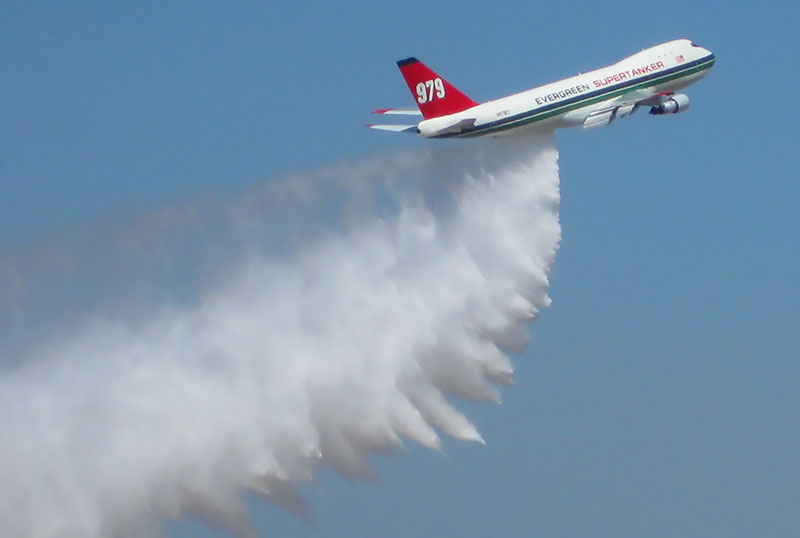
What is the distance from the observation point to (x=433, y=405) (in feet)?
195

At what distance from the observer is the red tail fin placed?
6312 centimetres

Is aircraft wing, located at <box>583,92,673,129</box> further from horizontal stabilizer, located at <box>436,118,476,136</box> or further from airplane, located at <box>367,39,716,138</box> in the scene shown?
horizontal stabilizer, located at <box>436,118,476,136</box>

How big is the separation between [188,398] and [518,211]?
1535cm

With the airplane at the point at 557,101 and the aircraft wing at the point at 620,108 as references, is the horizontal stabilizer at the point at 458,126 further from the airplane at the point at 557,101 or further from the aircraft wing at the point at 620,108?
the aircraft wing at the point at 620,108

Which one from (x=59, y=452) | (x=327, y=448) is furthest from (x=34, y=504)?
(x=327, y=448)

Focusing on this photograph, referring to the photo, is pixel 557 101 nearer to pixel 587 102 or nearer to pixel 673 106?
pixel 587 102

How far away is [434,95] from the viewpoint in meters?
63.2

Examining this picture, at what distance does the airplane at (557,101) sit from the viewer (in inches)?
2453

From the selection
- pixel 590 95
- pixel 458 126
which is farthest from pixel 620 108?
pixel 458 126

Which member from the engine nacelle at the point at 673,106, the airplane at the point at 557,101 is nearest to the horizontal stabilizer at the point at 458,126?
the airplane at the point at 557,101

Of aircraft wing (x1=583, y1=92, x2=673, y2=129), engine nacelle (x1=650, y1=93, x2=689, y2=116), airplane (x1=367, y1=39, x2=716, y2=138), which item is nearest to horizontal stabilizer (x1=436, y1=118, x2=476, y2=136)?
airplane (x1=367, y1=39, x2=716, y2=138)

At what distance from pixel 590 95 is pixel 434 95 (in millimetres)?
6483

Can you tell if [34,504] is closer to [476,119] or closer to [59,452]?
[59,452]

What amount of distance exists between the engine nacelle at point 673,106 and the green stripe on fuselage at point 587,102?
106 centimetres
